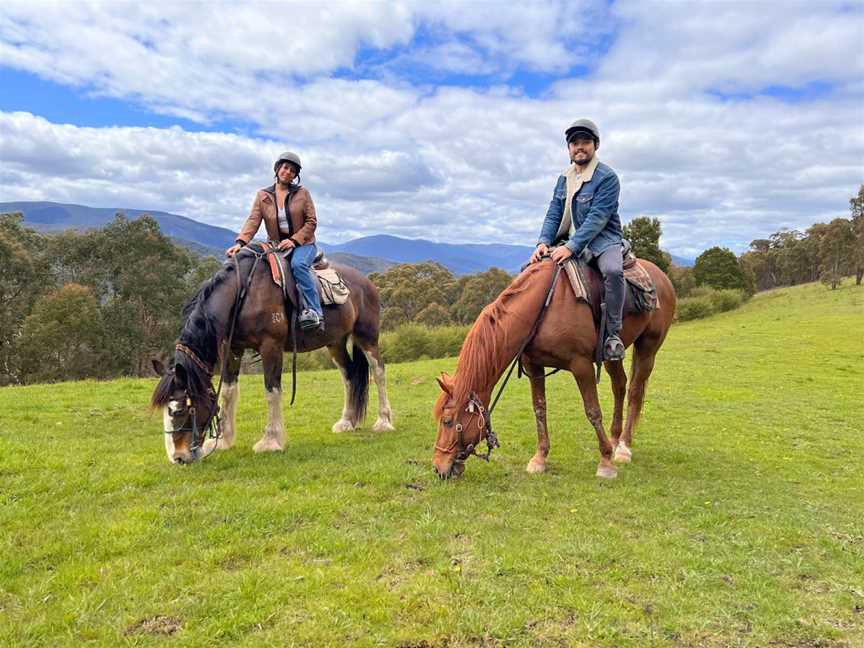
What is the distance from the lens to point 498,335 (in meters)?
5.05

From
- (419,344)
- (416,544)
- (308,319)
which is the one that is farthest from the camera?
(419,344)

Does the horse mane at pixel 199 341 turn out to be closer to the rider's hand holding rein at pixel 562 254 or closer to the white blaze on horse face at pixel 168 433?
the white blaze on horse face at pixel 168 433

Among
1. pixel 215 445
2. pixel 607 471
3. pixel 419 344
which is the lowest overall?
pixel 419 344

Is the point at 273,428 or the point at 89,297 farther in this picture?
the point at 89,297

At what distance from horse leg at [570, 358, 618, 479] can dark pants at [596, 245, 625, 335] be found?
0.43 metres

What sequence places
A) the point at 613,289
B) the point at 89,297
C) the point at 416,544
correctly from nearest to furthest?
the point at 416,544, the point at 613,289, the point at 89,297

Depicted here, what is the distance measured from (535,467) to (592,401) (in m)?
0.94

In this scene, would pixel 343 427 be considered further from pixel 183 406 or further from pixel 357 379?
pixel 183 406

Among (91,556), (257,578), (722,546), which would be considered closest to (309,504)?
(257,578)

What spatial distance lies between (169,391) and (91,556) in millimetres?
1966

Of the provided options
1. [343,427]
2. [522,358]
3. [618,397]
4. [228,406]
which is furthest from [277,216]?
[618,397]

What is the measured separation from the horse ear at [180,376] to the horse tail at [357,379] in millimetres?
2554

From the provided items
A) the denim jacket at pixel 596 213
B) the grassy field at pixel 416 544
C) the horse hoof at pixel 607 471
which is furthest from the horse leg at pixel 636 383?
the denim jacket at pixel 596 213

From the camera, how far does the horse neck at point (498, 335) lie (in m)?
4.94
